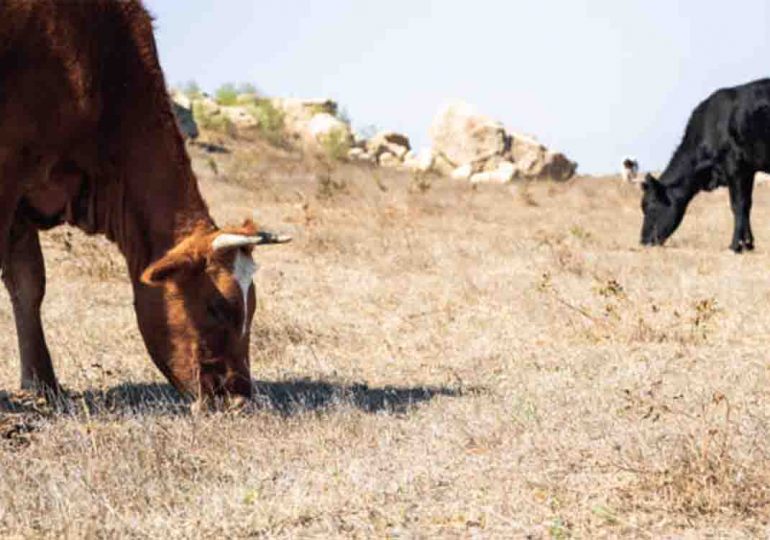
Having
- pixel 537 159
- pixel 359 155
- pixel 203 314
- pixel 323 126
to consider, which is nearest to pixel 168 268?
pixel 203 314

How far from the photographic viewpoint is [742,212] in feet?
55.6

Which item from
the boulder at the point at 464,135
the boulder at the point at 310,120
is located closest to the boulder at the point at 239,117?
the boulder at the point at 310,120

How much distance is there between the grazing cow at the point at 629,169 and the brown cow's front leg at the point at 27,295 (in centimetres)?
2505

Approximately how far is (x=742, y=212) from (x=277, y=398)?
38.4 ft

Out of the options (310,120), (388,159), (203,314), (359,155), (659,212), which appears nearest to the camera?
(203,314)

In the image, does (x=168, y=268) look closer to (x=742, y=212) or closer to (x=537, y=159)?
(x=742, y=212)

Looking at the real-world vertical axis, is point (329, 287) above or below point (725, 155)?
below

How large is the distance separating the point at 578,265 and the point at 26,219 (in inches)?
281

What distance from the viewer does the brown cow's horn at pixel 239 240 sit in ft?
19.1

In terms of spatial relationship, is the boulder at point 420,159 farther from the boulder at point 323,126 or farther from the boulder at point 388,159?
the boulder at point 323,126

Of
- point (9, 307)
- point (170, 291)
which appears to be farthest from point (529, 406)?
point (9, 307)

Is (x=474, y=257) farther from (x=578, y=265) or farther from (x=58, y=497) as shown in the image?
(x=58, y=497)

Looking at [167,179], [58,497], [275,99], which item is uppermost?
[275,99]

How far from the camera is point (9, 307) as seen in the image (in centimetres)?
948
